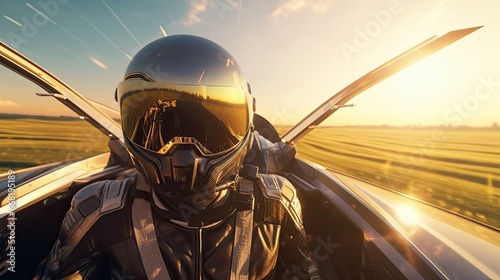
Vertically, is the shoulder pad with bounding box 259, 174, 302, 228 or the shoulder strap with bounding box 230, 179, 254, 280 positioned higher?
the shoulder pad with bounding box 259, 174, 302, 228

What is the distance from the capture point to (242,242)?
1182 millimetres

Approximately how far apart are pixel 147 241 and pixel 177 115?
563mm

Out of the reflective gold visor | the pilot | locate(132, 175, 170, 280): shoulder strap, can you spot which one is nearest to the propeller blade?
the pilot

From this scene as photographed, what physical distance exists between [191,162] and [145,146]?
0.24 meters

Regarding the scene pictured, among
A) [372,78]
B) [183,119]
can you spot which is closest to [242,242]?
[183,119]

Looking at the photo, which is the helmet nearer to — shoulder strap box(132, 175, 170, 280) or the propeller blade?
shoulder strap box(132, 175, 170, 280)

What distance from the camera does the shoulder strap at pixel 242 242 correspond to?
114 cm

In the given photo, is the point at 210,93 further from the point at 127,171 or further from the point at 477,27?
the point at 477,27

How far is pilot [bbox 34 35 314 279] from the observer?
1.10 metres

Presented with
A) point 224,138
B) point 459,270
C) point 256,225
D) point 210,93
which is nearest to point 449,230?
point 459,270

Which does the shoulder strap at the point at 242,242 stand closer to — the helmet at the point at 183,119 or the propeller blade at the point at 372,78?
the helmet at the point at 183,119

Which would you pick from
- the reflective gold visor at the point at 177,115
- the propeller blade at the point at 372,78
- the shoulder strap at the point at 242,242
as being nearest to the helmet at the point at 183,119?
the reflective gold visor at the point at 177,115

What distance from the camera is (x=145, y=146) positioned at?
1.15 meters

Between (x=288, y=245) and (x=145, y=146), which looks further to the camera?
(x=288, y=245)
